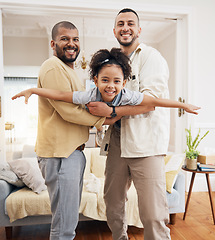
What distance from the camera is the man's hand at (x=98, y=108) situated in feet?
4.39

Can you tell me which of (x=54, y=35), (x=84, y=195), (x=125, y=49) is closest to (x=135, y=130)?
(x=125, y=49)

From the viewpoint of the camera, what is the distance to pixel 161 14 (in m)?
3.49

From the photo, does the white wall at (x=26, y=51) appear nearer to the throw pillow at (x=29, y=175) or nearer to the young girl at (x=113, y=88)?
the throw pillow at (x=29, y=175)

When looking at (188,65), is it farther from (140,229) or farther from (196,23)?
(140,229)

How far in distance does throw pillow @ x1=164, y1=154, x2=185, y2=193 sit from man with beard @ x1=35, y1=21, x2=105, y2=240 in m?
1.46

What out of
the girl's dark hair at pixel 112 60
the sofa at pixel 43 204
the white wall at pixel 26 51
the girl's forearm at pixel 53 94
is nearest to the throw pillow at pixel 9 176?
the sofa at pixel 43 204

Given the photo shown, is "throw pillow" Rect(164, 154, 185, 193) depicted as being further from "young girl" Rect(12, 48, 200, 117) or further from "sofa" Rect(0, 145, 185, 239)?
"young girl" Rect(12, 48, 200, 117)

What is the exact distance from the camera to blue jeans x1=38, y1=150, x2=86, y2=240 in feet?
4.28

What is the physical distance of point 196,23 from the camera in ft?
11.8

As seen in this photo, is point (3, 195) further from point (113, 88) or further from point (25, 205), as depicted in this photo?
point (113, 88)

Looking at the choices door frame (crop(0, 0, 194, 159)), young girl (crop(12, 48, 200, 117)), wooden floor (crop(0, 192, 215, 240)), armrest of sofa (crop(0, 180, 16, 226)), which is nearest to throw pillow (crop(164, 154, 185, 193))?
wooden floor (crop(0, 192, 215, 240))

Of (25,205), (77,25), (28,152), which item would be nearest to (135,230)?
(25,205)

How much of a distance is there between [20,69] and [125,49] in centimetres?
578

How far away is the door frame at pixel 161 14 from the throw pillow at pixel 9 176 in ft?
2.73
